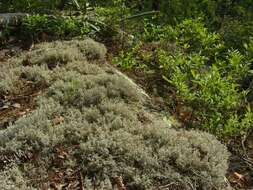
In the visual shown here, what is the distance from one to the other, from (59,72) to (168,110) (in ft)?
5.30

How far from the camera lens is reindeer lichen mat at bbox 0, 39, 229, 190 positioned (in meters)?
4.75

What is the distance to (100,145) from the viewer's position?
500 cm

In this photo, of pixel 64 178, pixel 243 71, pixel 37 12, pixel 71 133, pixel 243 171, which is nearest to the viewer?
pixel 64 178

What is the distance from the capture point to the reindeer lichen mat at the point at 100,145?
187 inches

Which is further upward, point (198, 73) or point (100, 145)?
point (198, 73)

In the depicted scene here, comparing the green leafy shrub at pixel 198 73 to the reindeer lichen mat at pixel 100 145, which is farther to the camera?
the green leafy shrub at pixel 198 73

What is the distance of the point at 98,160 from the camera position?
482 cm

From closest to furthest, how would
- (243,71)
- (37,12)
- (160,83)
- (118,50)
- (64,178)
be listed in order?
Answer: (64,178), (243,71), (160,83), (118,50), (37,12)

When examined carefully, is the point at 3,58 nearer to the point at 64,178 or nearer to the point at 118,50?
the point at 118,50

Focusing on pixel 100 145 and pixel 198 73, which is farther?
pixel 198 73

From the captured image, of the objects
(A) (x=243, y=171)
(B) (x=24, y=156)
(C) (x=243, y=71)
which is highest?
(C) (x=243, y=71)

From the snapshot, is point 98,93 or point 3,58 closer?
point 98,93

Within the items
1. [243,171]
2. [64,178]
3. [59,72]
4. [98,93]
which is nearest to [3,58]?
[59,72]

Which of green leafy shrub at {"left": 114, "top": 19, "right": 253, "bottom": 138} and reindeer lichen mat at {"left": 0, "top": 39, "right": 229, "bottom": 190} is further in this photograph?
green leafy shrub at {"left": 114, "top": 19, "right": 253, "bottom": 138}
